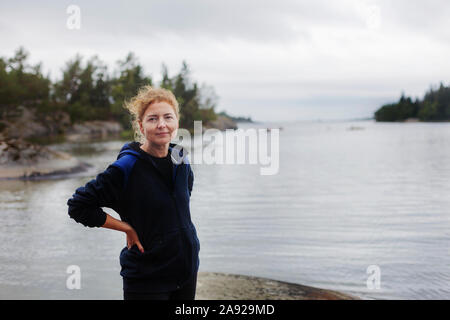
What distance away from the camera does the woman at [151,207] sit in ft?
9.39

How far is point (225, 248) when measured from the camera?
9.23 m

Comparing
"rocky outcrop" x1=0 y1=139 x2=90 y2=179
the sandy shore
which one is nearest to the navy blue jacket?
the sandy shore

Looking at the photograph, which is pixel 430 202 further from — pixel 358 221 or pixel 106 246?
pixel 106 246

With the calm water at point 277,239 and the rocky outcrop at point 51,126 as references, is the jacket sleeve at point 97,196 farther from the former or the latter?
the rocky outcrop at point 51,126

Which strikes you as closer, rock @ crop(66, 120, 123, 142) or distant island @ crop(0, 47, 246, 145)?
distant island @ crop(0, 47, 246, 145)

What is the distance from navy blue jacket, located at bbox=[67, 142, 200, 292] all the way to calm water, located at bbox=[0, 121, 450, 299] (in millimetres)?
3739

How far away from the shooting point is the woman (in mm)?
2861

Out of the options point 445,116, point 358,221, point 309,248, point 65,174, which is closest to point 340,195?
point 358,221

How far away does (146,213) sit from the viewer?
2900 millimetres

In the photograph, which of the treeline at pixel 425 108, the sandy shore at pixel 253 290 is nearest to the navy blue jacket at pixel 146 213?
the sandy shore at pixel 253 290

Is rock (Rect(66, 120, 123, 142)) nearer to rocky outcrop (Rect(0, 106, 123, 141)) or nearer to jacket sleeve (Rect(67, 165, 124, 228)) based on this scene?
rocky outcrop (Rect(0, 106, 123, 141))

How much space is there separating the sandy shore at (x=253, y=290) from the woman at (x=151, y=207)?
323cm

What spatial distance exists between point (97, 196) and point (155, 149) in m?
0.43

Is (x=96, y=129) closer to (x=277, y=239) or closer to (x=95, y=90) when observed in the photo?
(x=95, y=90)
